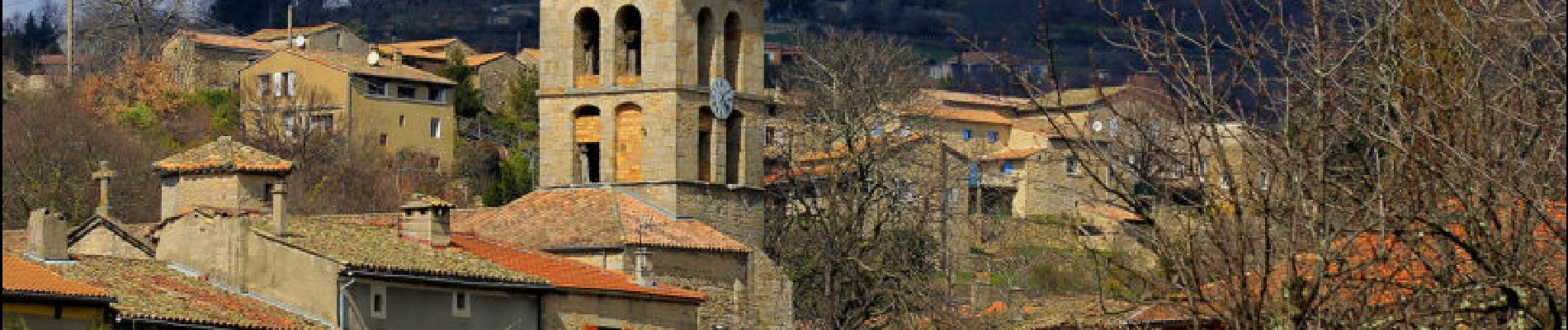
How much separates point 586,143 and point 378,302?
1514cm

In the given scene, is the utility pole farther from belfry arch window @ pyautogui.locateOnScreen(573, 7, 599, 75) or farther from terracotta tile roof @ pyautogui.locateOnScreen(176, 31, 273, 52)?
belfry arch window @ pyautogui.locateOnScreen(573, 7, 599, 75)

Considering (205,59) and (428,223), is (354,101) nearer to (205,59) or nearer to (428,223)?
(205,59)

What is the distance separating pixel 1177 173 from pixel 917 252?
156 ft

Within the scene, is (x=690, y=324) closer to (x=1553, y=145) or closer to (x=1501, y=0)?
(x=1501, y=0)

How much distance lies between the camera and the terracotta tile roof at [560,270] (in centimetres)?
4462

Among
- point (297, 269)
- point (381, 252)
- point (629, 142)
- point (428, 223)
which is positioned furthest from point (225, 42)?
point (297, 269)

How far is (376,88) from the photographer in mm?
91500

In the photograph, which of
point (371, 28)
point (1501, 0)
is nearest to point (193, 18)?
point (371, 28)

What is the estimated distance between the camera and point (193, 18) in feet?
349

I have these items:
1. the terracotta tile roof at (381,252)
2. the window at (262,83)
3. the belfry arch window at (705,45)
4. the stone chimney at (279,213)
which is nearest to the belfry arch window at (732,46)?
the belfry arch window at (705,45)

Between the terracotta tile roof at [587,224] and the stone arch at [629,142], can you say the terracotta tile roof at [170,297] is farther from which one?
the stone arch at [629,142]

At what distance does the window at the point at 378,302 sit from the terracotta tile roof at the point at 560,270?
4.63 m

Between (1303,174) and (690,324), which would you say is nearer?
(1303,174)

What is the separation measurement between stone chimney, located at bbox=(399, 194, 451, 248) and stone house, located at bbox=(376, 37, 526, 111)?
57752 millimetres
